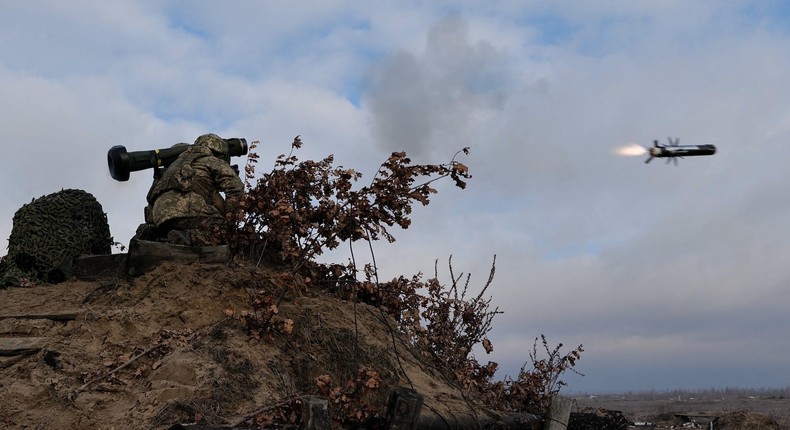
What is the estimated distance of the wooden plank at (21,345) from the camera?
987 centimetres

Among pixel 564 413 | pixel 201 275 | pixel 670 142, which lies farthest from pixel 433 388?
pixel 670 142

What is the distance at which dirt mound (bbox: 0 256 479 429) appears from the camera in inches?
343

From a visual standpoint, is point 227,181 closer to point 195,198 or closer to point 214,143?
point 195,198

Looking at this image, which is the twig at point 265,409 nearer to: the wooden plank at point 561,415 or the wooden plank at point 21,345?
the wooden plank at point 21,345

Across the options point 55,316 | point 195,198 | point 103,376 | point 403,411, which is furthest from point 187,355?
point 195,198

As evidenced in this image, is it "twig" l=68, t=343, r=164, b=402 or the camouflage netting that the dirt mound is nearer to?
"twig" l=68, t=343, r=164, b=402

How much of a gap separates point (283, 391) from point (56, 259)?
206 inches

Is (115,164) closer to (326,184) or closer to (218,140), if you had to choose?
(218,140)

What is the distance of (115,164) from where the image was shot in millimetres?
12656

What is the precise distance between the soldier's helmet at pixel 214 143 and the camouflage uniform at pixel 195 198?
0.02 m

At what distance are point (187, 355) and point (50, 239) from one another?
4443 mm

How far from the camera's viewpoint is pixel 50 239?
12.4 metres

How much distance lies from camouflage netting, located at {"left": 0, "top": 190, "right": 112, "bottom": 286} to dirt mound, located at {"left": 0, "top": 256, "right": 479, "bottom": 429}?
751 mm

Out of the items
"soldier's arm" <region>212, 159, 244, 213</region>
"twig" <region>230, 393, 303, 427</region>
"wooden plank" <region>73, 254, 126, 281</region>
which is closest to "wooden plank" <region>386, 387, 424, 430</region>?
"twig" <region>230, 393, 303, 427</region>
